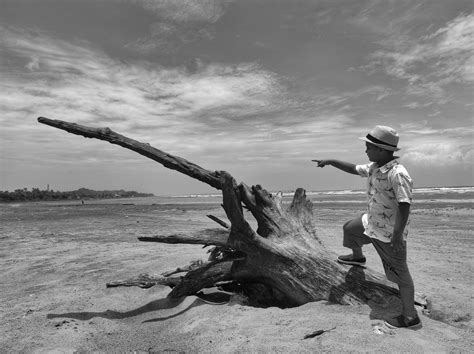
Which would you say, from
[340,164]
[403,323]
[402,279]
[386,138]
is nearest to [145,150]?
[340,164]

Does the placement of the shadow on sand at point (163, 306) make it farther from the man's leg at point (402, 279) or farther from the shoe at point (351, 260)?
the man's leg at point (402, 279)

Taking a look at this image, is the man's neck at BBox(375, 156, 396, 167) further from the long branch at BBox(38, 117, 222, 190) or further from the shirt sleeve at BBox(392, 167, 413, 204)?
the long branch at BBox(38, 117, 222, 190)

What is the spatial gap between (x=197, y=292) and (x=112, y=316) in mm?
1233

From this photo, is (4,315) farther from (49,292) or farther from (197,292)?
(197,292)

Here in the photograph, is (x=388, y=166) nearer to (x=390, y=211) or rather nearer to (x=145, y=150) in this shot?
(x=390, y=211)

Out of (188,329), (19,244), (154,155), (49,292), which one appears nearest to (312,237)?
(188,329)

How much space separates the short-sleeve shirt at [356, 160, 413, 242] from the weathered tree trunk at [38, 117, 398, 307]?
0.86 metres

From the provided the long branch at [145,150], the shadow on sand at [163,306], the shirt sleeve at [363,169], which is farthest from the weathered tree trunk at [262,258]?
the shirt sleeve at [363,169]

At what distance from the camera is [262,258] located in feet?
15.7

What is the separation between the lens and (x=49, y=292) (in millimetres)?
5668

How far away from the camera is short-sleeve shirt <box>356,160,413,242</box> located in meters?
3.58

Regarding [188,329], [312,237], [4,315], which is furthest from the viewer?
[312,237]

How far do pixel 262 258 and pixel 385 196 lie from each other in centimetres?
182

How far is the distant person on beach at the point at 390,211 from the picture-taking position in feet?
11.7
